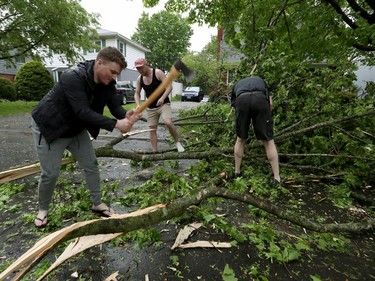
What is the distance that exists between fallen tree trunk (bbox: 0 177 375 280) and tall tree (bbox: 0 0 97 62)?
1219 centimetres

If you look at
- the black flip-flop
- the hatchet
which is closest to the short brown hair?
the hatchet

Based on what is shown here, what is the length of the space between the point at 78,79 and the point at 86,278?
161 cm

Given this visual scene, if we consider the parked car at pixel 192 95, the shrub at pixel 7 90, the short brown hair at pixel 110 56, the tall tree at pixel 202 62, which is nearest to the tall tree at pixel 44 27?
the shrub at pixel 7 90

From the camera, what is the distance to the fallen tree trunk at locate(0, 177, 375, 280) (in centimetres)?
131

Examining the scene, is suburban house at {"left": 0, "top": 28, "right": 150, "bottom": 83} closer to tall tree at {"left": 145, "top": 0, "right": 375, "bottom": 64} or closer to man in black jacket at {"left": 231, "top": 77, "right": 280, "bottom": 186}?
tall tree at {"left": 145, "top": 0, "right": 375, "bottom": 64}

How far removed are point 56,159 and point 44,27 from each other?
12213mm

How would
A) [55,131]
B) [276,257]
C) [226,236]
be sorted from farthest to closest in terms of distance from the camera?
[226,236]
[55,131]
[276,257]

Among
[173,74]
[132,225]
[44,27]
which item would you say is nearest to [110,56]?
[173,74]

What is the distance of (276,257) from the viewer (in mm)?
2242

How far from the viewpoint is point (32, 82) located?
714 inches

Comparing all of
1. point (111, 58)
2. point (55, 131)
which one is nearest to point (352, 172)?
point (111, 58)

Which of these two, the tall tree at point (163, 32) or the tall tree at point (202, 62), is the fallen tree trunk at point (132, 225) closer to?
the tall tree at point (202, 62)

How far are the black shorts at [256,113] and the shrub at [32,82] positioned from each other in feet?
59.9

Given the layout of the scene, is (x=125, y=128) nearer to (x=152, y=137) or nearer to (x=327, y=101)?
(x=152, y=137)
